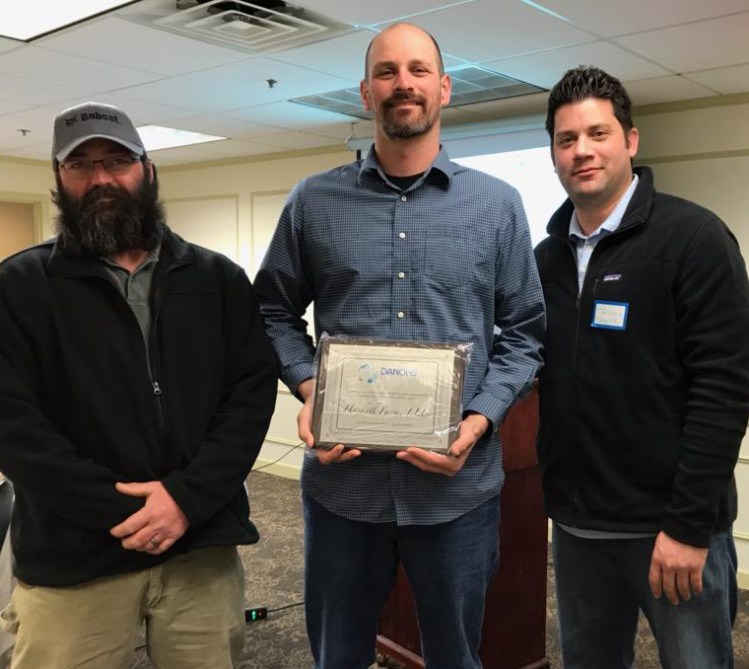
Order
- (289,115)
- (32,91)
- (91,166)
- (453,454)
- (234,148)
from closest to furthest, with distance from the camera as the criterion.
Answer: (453,454), (91,166), (32,91), (289,115), (234,148)

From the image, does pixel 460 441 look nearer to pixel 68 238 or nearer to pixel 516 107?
pixel 68 238

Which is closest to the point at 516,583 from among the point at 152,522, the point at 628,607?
the point at 628,607

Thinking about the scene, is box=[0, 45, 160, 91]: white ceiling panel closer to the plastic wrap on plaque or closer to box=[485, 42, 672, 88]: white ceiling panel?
box=[485, 42, 672, 88]: white ceiling panel

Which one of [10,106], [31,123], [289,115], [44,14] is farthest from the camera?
[31,123]

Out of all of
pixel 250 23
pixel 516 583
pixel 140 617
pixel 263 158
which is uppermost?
pixel 250 23

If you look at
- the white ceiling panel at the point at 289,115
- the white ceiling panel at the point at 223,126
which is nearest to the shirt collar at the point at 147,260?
the white ceiling panel at the point at 289,115

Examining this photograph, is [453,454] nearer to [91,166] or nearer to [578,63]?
[91,166]

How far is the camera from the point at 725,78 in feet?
10.9

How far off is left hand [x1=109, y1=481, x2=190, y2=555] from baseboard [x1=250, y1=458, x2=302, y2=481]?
4.14 m

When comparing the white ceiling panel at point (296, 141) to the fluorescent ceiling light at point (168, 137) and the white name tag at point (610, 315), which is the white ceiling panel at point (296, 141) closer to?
the fluorescent ceiling light at point (168, 137)

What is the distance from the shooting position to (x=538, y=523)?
100 inches

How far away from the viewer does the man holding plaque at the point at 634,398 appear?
4.66 ft

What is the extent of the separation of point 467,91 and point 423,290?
2575 mm

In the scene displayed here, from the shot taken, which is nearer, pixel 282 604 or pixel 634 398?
pixel 634 398
